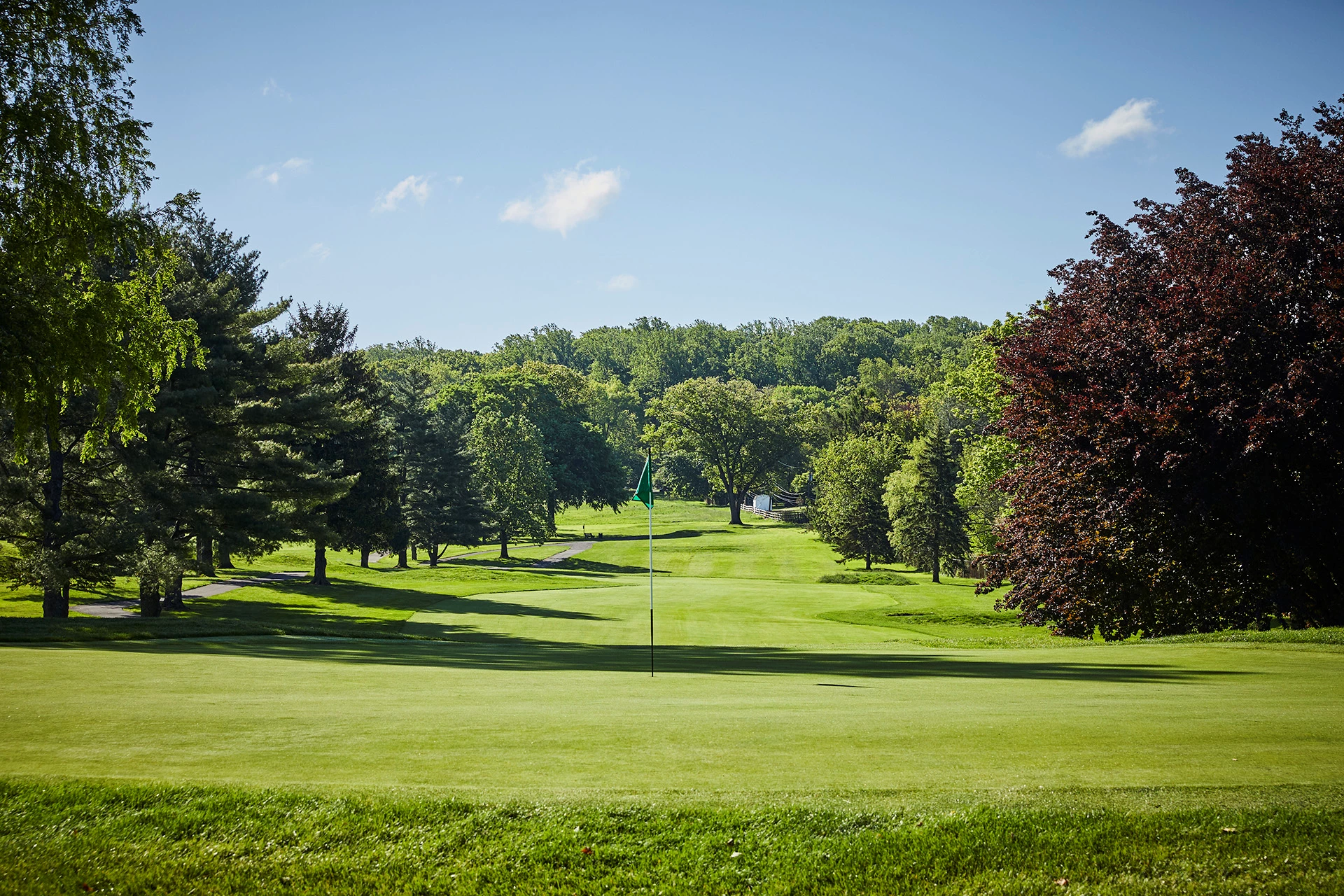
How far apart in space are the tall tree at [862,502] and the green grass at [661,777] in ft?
153

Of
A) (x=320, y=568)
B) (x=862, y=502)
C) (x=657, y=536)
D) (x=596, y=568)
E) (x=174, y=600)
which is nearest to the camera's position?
(x=174, y=600)

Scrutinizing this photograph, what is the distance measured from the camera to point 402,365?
145875 mm

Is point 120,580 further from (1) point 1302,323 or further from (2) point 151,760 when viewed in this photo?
(1) point 1302,323

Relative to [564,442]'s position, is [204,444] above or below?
below

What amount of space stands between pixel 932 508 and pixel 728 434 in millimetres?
46234

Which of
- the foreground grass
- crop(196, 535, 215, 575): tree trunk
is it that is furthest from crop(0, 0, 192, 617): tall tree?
crop(196, 535, 215, 575): tree trunk

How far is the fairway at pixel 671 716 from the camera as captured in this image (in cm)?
750

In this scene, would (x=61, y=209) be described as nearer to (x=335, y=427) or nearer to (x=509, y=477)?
(x=335, y=427)

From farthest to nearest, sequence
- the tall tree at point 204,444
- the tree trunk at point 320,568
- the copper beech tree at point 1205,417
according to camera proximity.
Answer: the tree trunk at point 320,568, the tall tree at point 204,444, the copper beech tree at point 1205,417

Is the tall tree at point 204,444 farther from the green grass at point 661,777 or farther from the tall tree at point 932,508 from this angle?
the tall tree at point 932,508

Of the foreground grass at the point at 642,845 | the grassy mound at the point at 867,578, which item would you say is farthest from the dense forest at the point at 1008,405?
the grassy mound at the point at 867,578

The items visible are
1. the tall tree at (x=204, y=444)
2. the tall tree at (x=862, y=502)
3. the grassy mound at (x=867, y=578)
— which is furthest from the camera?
the tall tree at (x=862, y=502)

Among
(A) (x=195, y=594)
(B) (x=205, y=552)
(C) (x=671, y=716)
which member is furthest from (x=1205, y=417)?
(B) (x=205, y=552)

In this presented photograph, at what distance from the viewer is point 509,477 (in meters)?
66.7
